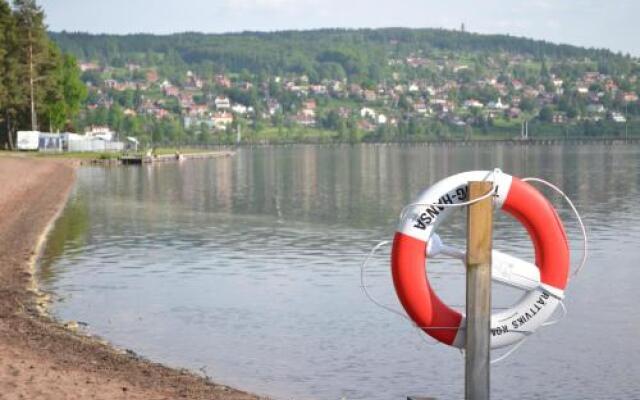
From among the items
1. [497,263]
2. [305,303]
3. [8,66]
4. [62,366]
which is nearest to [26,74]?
[8,66]

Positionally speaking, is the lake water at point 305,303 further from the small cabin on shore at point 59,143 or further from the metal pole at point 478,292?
the small cabin on shore at point 59,143

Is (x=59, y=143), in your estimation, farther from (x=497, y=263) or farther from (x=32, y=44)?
(x=497, y=263)

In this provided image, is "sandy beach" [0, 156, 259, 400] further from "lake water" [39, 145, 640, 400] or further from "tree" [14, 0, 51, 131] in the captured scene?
"tree" [14, 0, 51, 131]

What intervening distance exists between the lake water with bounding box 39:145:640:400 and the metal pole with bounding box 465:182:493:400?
210 cm

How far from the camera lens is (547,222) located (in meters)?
10.3

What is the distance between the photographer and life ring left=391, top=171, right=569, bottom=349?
1016cm

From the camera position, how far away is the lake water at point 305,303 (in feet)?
42.8

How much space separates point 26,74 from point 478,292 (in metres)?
71.8

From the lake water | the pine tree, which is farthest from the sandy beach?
the pine tree

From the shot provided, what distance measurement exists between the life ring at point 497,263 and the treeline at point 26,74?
207 ft

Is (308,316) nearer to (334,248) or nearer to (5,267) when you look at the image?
(5,267)

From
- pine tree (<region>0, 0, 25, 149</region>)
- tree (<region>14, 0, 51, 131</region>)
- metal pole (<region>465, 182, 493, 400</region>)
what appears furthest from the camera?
tree (<region>14, 0, 51, 131</region>)

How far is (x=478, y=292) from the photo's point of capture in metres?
10.0

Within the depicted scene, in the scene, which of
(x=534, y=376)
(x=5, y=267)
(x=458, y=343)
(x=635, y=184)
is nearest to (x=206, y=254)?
(x=5, y=267)
